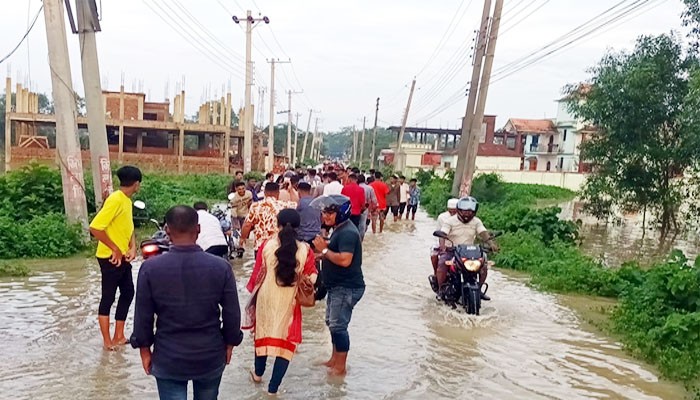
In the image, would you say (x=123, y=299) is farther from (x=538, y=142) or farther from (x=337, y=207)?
(x=538, y=142)

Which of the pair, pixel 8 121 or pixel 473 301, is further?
pixel 8 121

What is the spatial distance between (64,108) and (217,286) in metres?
10.3

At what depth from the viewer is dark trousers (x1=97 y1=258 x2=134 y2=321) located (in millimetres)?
6816

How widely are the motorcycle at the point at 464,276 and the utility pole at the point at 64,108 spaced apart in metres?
7.37

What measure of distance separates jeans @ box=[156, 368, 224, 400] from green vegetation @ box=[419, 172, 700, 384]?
205 inches

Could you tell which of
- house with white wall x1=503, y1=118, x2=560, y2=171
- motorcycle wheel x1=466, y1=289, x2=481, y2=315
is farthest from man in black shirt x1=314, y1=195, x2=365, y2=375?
house with white wall x1=503, y1=118, x2=560, y2=171

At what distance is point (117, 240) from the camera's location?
668 centimetres

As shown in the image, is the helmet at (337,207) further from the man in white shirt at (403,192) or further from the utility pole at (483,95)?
the man in white shirt at (403,192)

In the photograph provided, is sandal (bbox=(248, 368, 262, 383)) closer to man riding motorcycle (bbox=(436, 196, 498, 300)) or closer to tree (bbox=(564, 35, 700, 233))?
man riding motorcycle (bbox=(436, 196, 498, 300))

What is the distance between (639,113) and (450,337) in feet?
49.6

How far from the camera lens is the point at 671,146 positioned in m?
21.4

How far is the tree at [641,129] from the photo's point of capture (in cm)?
2042

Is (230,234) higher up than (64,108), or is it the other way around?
(64,108)

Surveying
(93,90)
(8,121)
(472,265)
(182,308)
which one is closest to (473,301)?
(472,265)
